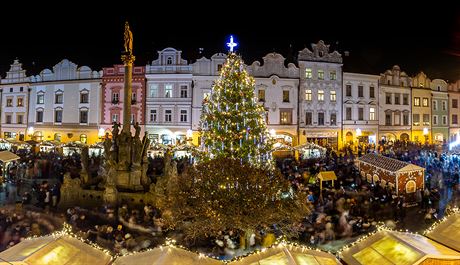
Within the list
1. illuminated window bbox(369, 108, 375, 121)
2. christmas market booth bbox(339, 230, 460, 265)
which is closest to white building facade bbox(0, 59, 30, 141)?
illuminated window bbox(369, 108, 375, 121)

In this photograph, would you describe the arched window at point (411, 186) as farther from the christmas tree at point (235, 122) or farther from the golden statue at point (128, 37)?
the golden statue at point (128, 37)

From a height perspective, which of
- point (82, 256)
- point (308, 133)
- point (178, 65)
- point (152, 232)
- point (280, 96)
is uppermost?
point (178, 65)

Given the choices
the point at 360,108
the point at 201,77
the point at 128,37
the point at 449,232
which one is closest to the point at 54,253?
the point at 449,232

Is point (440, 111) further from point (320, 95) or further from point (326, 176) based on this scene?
point (326, 176)

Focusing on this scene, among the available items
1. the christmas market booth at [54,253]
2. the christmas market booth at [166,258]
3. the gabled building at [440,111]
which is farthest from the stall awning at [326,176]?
the gabled building at [440,111]

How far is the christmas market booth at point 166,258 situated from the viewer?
6.64m

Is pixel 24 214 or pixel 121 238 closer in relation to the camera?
pixel 121 238

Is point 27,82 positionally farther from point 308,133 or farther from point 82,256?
point 82,256

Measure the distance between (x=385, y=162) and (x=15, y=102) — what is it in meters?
43.8

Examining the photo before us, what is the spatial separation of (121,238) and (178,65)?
27.2 m

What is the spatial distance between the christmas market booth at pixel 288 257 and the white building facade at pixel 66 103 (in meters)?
35.2

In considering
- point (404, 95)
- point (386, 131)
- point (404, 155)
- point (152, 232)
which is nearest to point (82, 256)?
point (152, 232)

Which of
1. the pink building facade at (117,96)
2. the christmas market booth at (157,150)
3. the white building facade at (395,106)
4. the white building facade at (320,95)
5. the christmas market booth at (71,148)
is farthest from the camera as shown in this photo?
the white building facade at (395,106)

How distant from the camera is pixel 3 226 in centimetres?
1392
